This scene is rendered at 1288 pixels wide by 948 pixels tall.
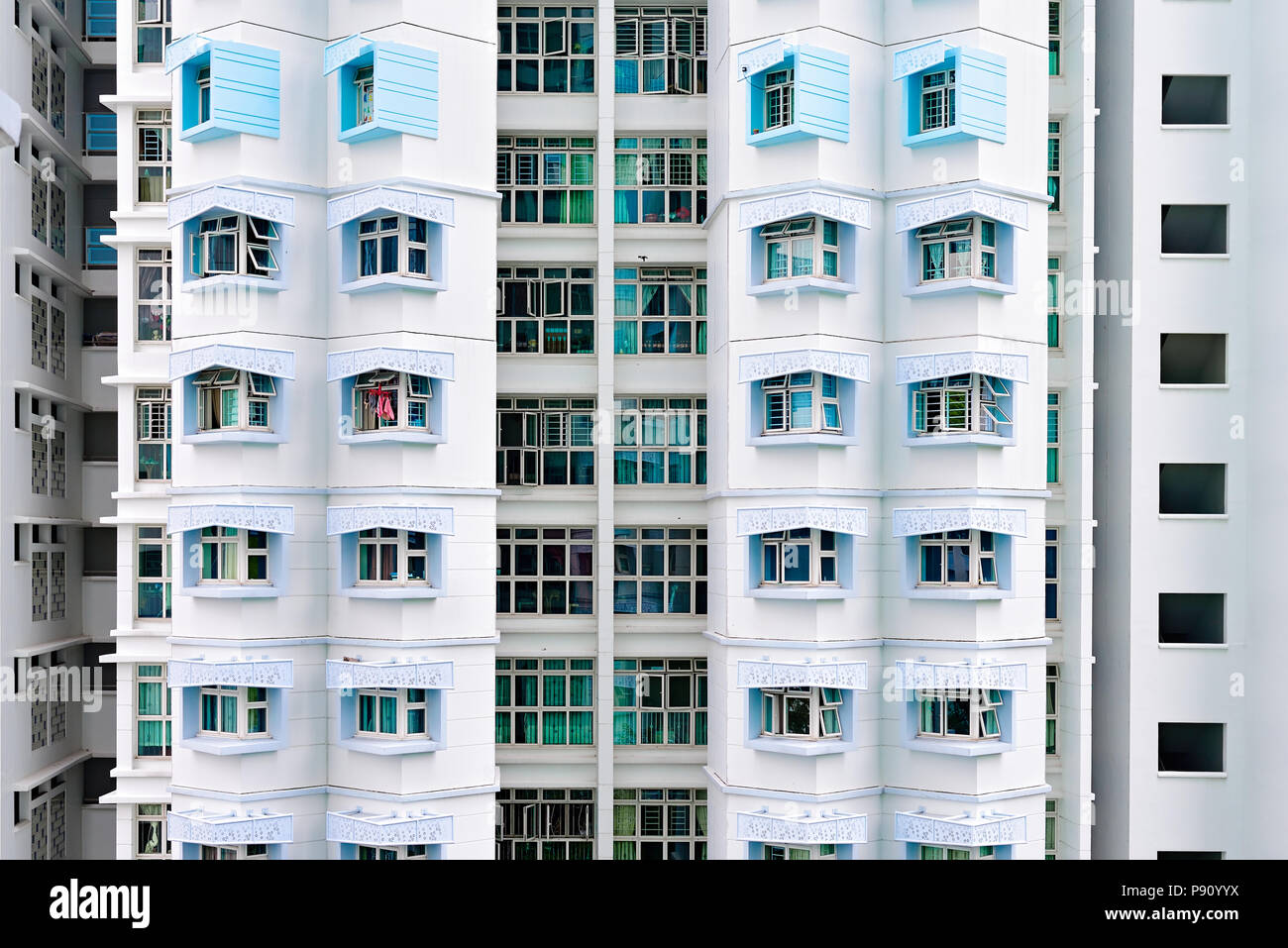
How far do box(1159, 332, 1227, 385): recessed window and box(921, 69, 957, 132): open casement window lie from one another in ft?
18.9

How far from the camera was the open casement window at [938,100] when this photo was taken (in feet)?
45.4

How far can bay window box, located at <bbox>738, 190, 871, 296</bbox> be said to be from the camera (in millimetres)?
13773

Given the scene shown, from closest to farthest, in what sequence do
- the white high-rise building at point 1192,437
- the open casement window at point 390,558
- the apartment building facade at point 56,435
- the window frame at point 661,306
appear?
the open casement window at point 390,558 → the white high-rise building at point 1192,437 → the apartment building facade at point 56,435 → the window frame at point 661,306

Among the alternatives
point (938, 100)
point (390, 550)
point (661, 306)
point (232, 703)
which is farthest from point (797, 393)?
point (232, 703)

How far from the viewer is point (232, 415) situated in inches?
542

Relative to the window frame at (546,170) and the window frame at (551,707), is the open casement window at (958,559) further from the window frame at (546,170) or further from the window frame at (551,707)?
the window frame at (546,170)

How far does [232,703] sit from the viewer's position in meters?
13.8

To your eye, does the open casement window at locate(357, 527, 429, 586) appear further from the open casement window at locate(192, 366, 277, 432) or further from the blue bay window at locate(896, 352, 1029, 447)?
the blue bay window at locate(896, 352, 1029, 447)

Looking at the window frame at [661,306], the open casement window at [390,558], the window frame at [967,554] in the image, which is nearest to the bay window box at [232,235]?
the open casement window at [390,558]

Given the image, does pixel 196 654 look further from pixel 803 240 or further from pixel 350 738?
pixel 803 240

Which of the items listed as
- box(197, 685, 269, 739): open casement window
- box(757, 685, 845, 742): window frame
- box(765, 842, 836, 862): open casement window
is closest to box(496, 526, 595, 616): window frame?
box(757, 685, 845, 742): window frame

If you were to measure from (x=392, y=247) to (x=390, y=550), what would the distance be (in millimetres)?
4435

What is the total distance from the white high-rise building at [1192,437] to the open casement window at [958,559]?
341 cm

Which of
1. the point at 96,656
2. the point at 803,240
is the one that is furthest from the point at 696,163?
the point at 96,656
